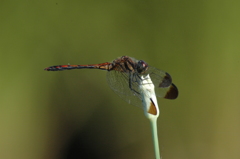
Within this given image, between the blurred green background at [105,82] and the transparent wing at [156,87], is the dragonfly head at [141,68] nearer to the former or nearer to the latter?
the transparent wing at [156,87]

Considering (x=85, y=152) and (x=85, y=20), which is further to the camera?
(x=85, y=20)

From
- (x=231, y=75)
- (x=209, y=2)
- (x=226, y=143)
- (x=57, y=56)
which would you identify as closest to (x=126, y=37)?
(x=57, y=56)

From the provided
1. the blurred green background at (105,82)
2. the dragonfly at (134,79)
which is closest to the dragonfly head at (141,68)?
the dragonfly at (134,79)

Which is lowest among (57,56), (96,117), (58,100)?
(96,117)

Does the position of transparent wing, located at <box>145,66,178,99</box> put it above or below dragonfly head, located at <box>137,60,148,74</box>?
below

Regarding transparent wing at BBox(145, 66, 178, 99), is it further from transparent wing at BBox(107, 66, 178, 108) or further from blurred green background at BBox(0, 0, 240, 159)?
blurred green background at BBox(0, 0, 240, 159)

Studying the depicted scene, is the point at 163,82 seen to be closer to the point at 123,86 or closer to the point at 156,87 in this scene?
the point at 156,87

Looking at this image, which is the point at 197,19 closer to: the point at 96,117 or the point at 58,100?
the point at 96,117

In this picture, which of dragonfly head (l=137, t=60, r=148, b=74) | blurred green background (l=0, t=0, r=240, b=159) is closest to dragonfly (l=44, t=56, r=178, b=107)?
dragonfly head (l=137, t=60, r=148, b=74)
